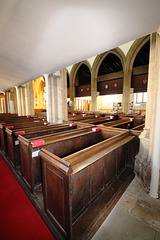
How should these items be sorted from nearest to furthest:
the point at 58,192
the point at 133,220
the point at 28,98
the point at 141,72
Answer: the point at 58,192 < the point at 133,220 < the point at 28,98 < the point at 141,72

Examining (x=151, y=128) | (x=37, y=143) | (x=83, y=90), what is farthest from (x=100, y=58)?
(x=37, y=143)

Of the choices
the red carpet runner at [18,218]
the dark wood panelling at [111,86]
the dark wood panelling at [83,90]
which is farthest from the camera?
the dark wood panelling at [83,90]

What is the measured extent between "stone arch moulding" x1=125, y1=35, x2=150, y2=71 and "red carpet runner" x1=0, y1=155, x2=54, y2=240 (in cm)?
1111

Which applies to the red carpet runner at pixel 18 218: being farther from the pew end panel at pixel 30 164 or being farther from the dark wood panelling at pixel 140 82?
the dark wood panelling at pixel 140 82

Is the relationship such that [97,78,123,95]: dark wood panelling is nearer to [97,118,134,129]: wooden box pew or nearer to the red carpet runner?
[97,118,134,129]: wooden box pew

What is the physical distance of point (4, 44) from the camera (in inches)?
94.2

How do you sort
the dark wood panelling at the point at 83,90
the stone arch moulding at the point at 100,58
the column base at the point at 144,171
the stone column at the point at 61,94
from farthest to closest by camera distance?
1. the dark wood panelling at the point at 83,90
2. the stone arch moulding at the point at 100,58
3. the stone column at the point at 61,94
4. the column base at the point at 144,171

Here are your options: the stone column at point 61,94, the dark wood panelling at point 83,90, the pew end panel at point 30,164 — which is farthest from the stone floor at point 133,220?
the dark wood panelling at point 83,90

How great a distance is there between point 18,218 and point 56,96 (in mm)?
4034

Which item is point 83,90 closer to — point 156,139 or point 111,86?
point 111,86

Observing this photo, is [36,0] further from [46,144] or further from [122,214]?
[122,214]

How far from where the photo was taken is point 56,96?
4.77 metres

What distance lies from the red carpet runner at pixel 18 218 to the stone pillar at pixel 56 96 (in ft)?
9.67

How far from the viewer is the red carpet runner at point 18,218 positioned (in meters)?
1.37
